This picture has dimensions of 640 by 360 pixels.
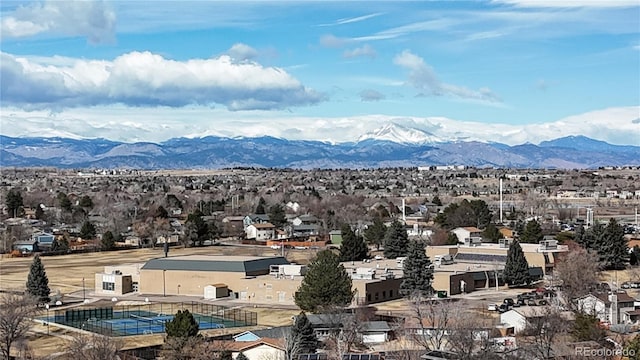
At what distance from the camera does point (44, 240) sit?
82.6m

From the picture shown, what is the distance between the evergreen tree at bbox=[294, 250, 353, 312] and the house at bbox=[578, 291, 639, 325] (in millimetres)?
11012

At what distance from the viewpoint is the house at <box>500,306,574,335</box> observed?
39.0 m

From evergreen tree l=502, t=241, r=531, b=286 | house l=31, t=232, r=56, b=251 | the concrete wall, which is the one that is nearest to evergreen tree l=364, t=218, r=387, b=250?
evergreen tree l=502, t=241, r=531, b=286

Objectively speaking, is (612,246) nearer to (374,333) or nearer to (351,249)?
(351,249)

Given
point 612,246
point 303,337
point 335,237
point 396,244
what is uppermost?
point 612,246

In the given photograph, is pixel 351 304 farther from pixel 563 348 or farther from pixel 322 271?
pixel 563 348

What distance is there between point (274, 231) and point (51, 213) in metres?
27.7

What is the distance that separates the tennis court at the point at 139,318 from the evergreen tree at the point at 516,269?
683 inches

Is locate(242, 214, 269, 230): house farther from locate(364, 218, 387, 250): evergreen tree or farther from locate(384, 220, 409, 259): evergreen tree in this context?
locate(384, 220, 409, 259): evergreen tree

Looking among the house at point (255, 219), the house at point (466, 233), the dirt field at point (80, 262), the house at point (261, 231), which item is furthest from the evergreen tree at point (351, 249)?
the house at point (255, 219)

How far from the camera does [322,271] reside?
4519 centimetres

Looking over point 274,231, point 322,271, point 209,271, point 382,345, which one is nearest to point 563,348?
point 382,345

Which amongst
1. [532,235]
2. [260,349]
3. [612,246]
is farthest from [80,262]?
[260,349]

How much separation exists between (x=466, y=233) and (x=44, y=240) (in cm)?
3667
